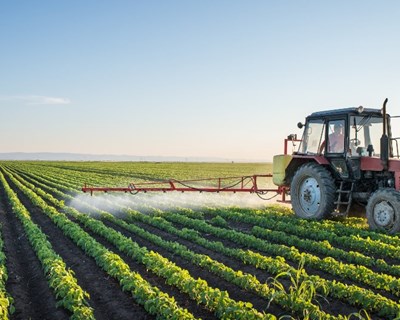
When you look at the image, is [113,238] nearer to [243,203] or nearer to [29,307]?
[29,307]

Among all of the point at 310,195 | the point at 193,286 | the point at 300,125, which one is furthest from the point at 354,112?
the point at 193,286

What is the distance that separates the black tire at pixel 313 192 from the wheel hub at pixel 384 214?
1179mm

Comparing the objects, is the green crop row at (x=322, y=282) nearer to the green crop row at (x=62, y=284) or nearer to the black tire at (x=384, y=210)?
the green crop row at (x=62, y=284)

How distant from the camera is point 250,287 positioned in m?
6.23

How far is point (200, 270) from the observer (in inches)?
287

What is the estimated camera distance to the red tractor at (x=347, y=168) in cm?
940

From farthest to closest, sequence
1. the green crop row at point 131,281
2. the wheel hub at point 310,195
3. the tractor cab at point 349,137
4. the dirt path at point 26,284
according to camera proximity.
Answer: the wheel hub at point 310,195 → the tractor cab at point 349,137 → the dirt path at point 26,284 → the green crop row at point 131,281

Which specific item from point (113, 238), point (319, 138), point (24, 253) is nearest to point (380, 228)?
point (319, 138)

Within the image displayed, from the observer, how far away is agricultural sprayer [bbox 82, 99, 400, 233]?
9.39 m

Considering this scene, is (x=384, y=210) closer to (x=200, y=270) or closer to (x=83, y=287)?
(x=200, y=270)

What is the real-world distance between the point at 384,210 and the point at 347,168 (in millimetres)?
1346

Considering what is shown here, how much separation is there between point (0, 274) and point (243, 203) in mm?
10085

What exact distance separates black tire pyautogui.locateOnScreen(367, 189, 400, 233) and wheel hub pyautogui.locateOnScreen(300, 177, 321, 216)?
1.55m

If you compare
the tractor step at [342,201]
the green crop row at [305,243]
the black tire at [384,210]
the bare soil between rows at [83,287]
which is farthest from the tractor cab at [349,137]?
the bare soil between rows at [83,287]
